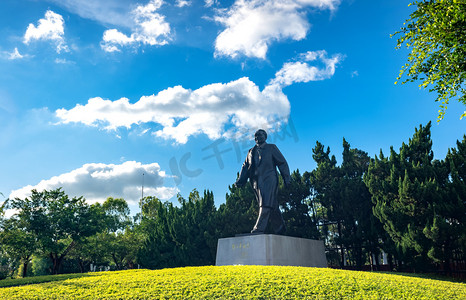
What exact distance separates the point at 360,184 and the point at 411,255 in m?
4.98

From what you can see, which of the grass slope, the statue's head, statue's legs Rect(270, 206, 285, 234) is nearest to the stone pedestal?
statue's legs Rect(270, 206, 285, 234)

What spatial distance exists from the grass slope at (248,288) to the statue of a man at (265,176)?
400cm

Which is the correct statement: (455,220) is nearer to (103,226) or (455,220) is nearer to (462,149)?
(462,149)

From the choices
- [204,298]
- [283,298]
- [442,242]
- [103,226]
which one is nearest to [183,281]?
[204,298]

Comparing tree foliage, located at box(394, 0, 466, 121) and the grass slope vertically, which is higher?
tree foliage, located at box(394, 0, 466, 121)

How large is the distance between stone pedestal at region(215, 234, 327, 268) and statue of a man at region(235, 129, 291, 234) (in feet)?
1.77

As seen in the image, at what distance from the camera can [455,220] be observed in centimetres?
1499

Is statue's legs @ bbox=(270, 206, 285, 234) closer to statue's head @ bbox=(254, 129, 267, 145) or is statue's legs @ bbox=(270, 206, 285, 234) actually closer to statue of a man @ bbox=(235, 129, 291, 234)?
statue of a man @ bbox=(235, 129, 291, 234)

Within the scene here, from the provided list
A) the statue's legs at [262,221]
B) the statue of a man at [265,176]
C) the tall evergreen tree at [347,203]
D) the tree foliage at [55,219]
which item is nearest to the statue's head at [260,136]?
the statue of a man at [265,176]

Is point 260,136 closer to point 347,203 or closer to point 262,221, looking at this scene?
point 262,221

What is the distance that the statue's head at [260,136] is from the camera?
14.4 meters

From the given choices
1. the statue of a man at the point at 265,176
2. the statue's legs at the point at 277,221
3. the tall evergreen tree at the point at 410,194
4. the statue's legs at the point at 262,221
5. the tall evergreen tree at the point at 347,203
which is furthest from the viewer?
the tall evergreen tree at the point at 347,203

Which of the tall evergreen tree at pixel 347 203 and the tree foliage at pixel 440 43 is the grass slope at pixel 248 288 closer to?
the tree foliage at pixel 440 43

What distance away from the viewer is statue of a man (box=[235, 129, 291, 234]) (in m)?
13.6
